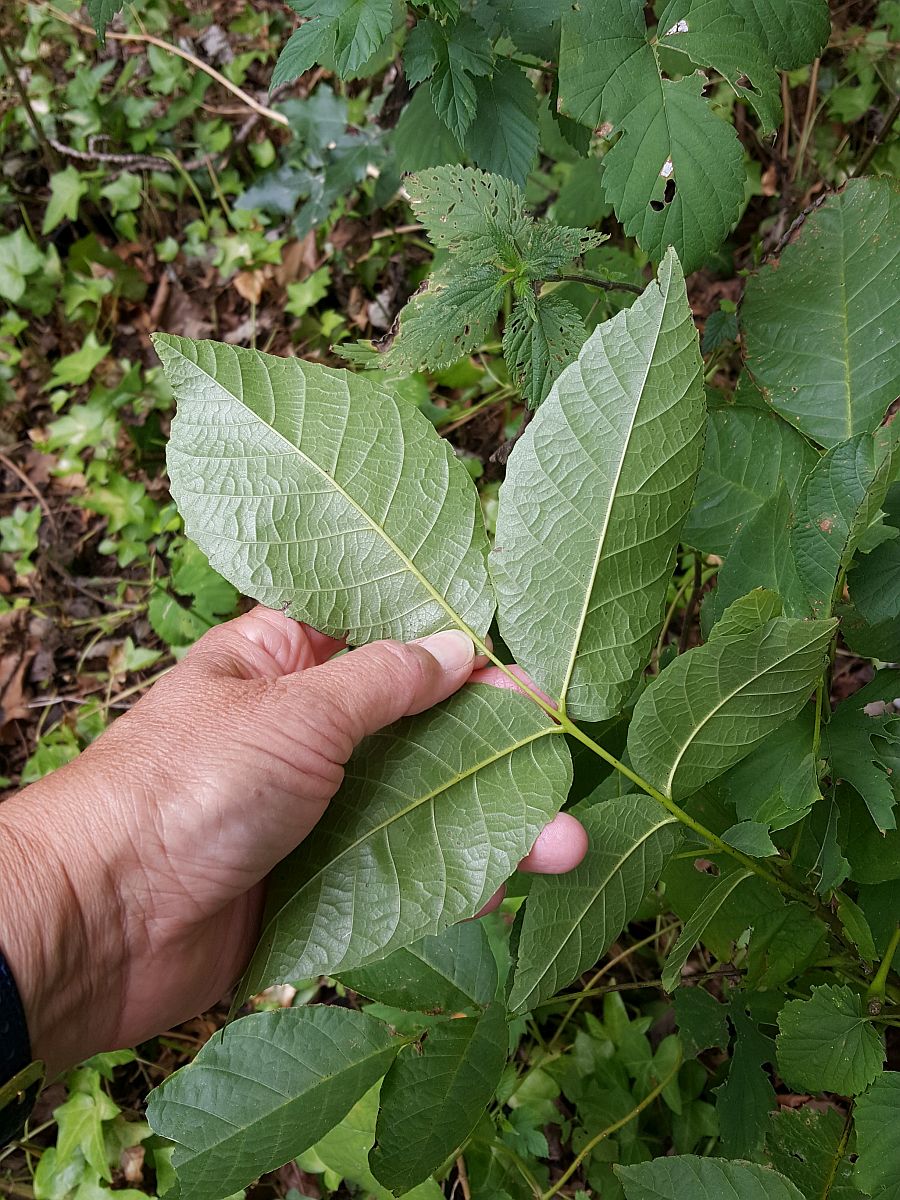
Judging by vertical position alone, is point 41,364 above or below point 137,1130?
above

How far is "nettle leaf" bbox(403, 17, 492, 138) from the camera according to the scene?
1339 millimetres

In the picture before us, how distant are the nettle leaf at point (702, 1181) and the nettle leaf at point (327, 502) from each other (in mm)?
599

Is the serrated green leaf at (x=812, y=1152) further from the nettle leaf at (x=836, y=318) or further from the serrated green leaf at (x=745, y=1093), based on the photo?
the nettle leaf at (x=836, y=318)

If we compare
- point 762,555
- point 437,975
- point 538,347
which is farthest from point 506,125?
point 437,975

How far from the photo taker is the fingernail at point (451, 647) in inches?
37.4

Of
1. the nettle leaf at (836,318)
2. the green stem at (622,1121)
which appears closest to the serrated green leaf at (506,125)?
the nettle leaf at (836,318)

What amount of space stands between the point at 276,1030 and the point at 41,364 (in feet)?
9.48

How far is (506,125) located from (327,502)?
0.89 metres

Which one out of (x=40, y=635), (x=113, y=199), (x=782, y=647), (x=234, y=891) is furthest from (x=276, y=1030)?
(x=113, y=199)

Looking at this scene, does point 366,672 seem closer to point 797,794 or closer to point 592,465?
point 592,465

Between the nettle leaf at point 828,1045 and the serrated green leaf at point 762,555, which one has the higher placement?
the serrated green leaf at point 762,555

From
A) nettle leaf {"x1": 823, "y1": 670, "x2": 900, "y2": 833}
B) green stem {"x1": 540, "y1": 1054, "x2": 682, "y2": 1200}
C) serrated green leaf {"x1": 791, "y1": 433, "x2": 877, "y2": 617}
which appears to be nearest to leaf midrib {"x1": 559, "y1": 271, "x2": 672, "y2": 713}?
serrated green leaf {"x1": 791, "y1": 433, "x2": 877, "y2": 617}

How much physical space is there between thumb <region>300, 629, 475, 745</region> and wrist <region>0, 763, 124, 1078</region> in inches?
11.4

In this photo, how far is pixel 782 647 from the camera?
804 mm
